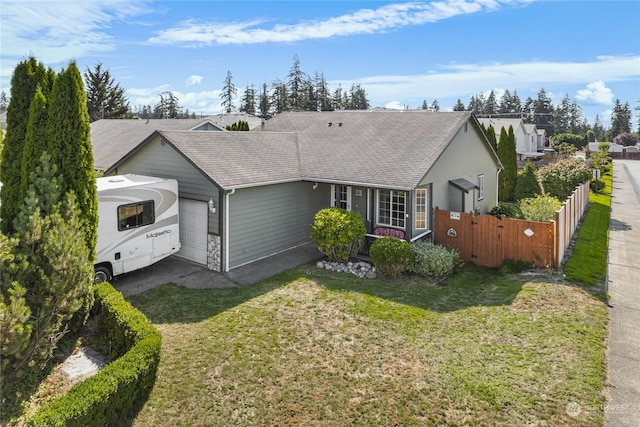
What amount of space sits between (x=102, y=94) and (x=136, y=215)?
46.3 meters

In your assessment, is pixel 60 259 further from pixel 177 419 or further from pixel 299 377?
pixel 299 377

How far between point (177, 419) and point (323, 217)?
8.21 m

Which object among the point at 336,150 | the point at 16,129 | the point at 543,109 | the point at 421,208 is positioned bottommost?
the point at 421,208

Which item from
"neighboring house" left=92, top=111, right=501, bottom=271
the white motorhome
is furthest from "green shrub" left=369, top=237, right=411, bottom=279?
the white motorhome

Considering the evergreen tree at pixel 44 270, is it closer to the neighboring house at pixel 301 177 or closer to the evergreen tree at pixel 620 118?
the neighboring house at pixel 301 177

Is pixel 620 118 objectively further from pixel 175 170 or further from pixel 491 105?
pixel 175 170

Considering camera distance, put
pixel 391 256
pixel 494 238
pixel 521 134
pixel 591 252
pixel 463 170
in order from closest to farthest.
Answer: pixel 391 256 → pixel 494 238 → pixel 591 252 → pixel 463 170 → pixel 521 134

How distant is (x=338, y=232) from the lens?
13359mm

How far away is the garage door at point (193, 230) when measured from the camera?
43.5 feet

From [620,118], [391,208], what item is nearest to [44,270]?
[391,208]

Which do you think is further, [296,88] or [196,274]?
[296,88]

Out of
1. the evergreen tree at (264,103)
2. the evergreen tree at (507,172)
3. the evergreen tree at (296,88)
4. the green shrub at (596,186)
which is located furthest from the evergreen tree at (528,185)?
the evergreen tree at (264,103)

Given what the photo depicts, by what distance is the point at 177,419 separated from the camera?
6.29 m

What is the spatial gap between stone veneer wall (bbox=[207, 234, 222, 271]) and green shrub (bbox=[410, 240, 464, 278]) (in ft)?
19.4
